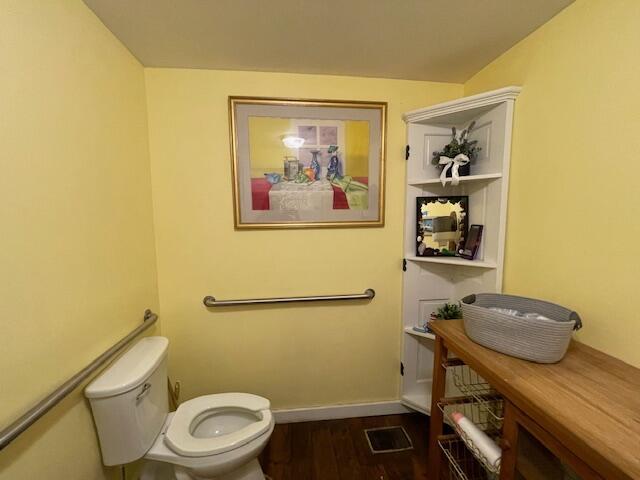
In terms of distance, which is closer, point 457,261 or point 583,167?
point 583,167

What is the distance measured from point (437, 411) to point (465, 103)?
152 cm

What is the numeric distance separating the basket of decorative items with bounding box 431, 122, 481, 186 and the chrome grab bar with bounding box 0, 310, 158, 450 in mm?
1777

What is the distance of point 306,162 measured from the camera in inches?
61.6

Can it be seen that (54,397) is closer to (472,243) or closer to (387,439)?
(387,439)

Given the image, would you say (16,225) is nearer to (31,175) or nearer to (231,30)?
(31,175)

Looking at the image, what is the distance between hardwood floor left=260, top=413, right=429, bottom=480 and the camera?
1409mm

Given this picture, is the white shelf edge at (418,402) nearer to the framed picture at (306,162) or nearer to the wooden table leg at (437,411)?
the wooden table leg at (437,411)

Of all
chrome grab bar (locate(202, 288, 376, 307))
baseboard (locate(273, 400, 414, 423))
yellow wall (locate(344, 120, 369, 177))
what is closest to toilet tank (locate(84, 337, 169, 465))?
chrome grab bar (locate(202, 288, 376, 307))

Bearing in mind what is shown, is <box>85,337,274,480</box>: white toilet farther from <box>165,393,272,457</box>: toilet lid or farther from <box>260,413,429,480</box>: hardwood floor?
<box>260,413,429,480</box>: hardwood floor

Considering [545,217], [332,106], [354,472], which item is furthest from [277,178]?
[354,472]

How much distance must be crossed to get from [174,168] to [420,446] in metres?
2.18

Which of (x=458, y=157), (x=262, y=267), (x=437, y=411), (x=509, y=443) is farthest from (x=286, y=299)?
(x=458, y=157)

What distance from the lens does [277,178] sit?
1.55 m

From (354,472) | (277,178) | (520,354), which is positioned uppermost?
(277,178)
